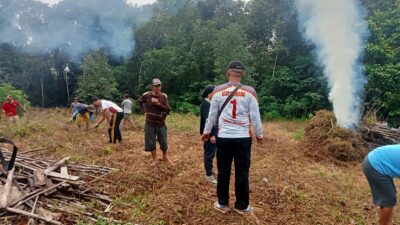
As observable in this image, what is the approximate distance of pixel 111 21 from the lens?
29219 millimetres

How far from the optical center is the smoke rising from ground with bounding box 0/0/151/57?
28.0 m

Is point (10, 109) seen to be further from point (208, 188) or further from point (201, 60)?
point (201, 60)

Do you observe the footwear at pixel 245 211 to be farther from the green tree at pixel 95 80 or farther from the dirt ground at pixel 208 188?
the green tree at pixel 95 80

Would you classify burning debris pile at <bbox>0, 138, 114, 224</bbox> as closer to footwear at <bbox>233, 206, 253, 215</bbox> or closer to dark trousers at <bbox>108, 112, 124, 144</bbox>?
footwear at <bbox>233, 206, 253, 215</bbox>

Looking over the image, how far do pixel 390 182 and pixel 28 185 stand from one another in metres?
4.41

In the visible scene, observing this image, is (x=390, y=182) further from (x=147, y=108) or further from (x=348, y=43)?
(x=348, y=43)

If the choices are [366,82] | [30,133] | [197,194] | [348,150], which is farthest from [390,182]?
[366,82]

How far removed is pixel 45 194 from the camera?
14.0 ft

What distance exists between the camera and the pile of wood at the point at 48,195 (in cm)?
385

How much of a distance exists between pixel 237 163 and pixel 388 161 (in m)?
1.65

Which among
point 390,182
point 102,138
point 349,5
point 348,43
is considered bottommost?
point 102,138

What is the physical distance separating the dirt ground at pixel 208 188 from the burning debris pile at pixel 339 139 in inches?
14.7

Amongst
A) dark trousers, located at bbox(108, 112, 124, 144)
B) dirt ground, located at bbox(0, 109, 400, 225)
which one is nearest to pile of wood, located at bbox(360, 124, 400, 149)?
dirt ground, located at bbox(0, 109, 400, 225)

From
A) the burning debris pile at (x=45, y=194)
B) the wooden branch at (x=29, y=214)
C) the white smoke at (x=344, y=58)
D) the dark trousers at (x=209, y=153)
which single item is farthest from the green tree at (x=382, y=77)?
the wooden branch at (x=29, y=214)
